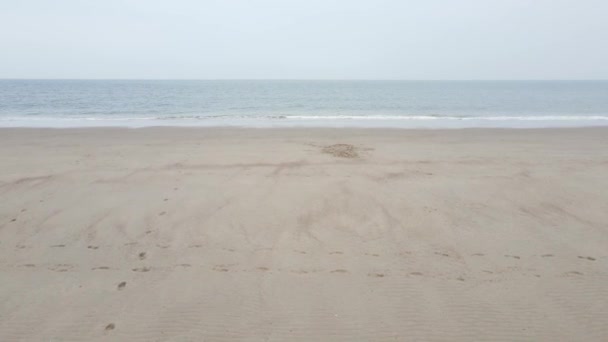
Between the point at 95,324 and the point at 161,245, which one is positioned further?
the point at 161,245

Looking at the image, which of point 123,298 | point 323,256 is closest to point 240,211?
point 323,256

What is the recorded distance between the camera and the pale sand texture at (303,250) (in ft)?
9.58

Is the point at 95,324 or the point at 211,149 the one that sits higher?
the point at 211,149

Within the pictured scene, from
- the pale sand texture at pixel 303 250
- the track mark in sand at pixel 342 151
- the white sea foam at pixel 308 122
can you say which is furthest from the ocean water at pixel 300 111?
the pale sand texture at pixel 303 250

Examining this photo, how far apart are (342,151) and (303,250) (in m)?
5.65

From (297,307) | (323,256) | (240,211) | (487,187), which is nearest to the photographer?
(297,307)

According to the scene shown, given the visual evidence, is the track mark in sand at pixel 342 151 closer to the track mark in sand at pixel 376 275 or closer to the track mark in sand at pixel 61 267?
the track mark in sand at pixel 376 275

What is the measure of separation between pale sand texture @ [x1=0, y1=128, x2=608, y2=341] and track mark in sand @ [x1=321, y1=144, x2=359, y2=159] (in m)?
0.91

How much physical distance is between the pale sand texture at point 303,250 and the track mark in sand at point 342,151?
2.97 feet

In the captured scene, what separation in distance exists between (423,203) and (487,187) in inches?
66.6

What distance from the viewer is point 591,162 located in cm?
823

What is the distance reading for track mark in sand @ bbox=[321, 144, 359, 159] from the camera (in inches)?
350

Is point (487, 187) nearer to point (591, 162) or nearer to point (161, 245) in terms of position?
point (591, 162)

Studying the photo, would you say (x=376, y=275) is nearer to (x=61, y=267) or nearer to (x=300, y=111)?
(x=61, y=267)
